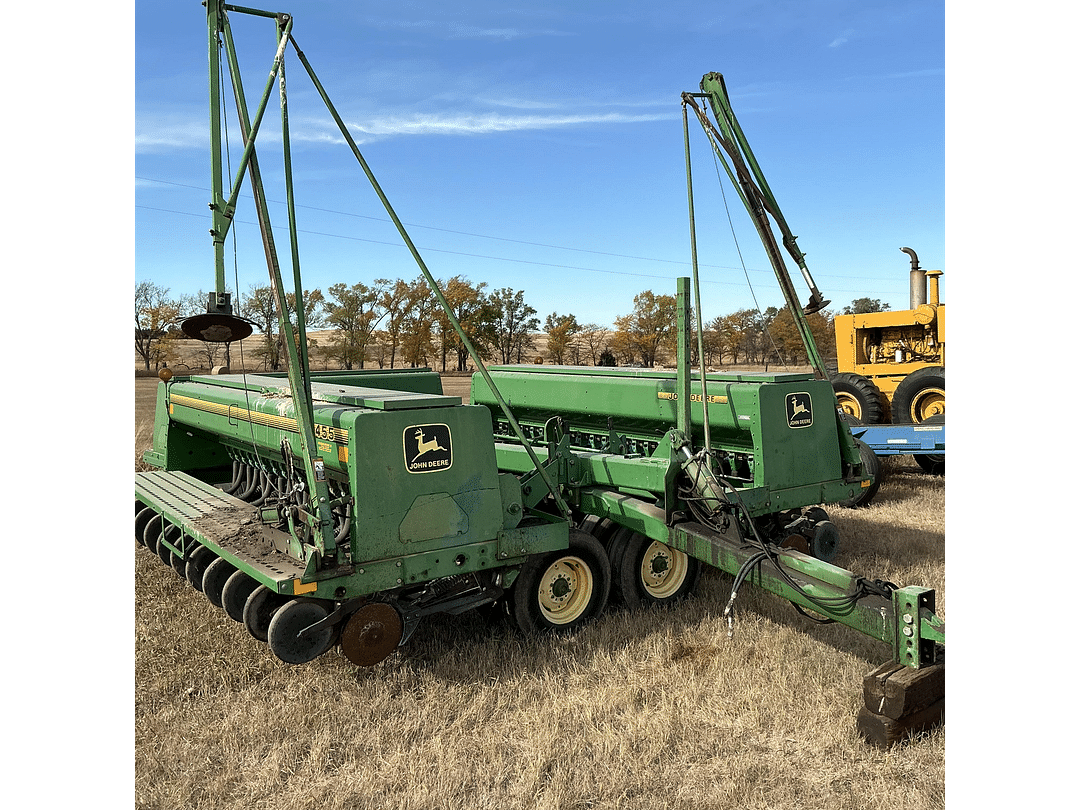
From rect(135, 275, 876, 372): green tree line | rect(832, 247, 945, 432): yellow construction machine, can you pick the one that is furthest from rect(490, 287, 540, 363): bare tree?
rect(832, 247, 945, 432): yellow construction machine

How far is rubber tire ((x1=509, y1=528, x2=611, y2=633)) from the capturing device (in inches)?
231

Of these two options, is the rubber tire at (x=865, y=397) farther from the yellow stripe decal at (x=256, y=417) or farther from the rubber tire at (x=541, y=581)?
the yellow stripe decal at (x=256, y=417)

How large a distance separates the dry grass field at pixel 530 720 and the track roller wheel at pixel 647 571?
0.91 feet

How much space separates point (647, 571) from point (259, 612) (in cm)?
314

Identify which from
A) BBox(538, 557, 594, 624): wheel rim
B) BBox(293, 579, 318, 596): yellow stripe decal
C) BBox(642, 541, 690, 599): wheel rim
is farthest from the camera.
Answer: BBox(642, 541, 690, 599): wheel rim

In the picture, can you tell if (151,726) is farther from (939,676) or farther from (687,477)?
(939,676)

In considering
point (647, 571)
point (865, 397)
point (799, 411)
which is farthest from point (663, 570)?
point (865, 397)

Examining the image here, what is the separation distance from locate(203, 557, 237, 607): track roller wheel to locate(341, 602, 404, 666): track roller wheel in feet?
4.38

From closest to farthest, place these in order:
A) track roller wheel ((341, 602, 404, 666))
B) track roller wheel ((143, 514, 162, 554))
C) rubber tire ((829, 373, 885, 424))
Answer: track roller wheel ((341, 602, 404, 666)) → track roller wheel ((143, 514, 162, 554)) → rubber tire ((829, 373, 885, 424))

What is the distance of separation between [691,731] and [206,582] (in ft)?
11.4

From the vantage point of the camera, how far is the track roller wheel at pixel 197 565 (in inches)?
245

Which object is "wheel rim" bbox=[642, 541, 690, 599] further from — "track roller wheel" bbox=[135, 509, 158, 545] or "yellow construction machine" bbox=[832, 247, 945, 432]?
"yellow construction machine" bbox=[832, 247, 945, 432]

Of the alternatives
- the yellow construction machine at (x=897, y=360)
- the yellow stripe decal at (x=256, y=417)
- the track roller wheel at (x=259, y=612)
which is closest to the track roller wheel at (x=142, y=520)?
the yellow stripe decal at (x=256, y=417)

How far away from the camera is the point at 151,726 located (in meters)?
4.78
